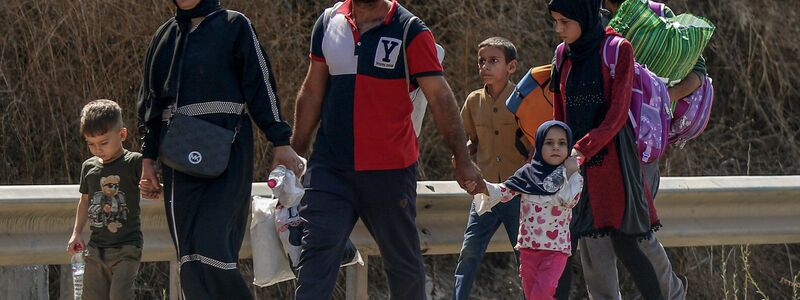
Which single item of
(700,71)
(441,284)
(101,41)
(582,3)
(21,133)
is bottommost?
(441,284)

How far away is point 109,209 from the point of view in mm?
5891

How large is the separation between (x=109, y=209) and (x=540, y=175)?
1.82 meters

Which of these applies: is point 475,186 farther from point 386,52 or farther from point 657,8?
point 657,8

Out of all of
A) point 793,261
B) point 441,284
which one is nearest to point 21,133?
point 441,284

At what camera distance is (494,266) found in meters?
9.59

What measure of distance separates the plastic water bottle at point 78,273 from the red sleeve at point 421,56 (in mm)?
1666

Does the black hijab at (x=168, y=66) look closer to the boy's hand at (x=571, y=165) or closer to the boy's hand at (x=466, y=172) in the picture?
the boy's hand at (x=466, y=172)

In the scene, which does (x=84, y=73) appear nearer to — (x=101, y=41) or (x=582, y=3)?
(x=101, y=41)

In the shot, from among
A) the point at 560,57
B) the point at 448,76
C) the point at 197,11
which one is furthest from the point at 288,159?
the point at 448,76

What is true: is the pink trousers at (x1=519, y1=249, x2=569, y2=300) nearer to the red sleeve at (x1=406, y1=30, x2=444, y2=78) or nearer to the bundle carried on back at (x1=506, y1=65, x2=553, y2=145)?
the bundle carried on back at (x1=506, y1=65, x2=553, y2=145)

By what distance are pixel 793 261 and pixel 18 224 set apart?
609cm

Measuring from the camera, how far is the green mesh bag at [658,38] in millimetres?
6453

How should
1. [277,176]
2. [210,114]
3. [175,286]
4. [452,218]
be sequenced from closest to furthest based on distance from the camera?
[210,114] → [277,176] → [175,286] → [452,218]

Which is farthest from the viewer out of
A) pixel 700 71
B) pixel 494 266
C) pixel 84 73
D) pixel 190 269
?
pixel 494 266
